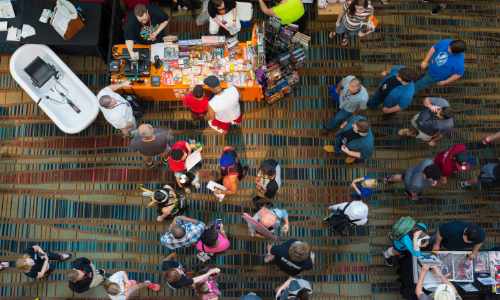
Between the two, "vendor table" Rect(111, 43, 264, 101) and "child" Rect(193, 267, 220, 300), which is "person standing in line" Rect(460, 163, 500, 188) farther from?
"child" Rect(193, 267, 220, 300)

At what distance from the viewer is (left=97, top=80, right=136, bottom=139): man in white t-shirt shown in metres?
4.70

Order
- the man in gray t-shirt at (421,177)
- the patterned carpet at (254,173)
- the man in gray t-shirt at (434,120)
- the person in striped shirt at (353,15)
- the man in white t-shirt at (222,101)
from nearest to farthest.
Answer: the man in gray t-shirt at (421,177)
the man in white t-shirt at (222,101)
the man in gray t-shirt at (434,120)
the person in striped shirt at (353,15)
the patterned carpet at (254,173)

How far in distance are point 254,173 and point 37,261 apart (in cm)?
389

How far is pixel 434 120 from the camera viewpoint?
5.06 meters

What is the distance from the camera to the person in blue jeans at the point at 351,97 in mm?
4727

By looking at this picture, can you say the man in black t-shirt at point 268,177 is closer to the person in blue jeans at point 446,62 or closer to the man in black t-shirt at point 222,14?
the man in black t-shirt at point 222,14

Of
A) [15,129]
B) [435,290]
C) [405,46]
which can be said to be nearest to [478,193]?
[435,290]

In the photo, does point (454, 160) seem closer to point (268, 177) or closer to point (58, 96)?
point (268, 177)

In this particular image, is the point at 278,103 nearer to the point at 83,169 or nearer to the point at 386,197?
the point at 386,197

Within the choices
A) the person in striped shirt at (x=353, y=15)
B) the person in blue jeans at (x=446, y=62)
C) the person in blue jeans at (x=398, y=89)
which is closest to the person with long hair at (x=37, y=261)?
the person in blue jeans at (x=398, y=89)

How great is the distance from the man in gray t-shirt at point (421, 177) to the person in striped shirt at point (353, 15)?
266cm

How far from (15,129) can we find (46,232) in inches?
85.7

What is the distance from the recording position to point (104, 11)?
231 inches

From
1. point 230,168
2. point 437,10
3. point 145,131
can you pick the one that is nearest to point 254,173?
point 230,168
